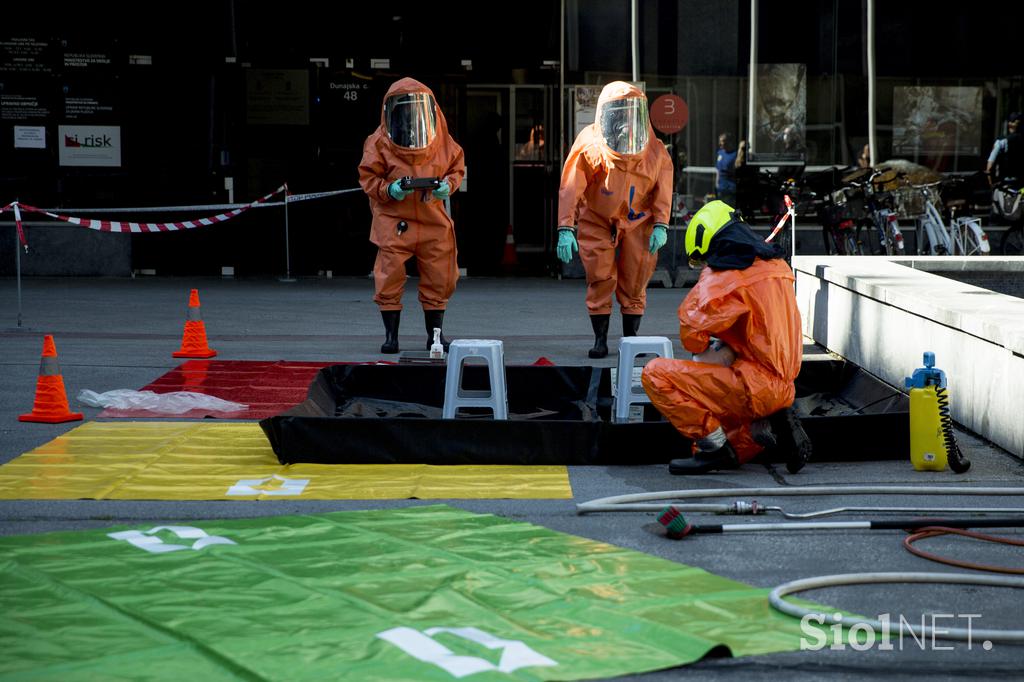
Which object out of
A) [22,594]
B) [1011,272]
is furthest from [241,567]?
[1011,272]

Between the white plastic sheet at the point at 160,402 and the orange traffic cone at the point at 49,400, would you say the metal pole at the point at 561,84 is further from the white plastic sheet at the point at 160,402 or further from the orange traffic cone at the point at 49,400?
the orange traffic cone at the point at 49,400

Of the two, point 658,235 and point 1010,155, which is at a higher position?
point 1010,155

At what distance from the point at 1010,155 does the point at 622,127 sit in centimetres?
844

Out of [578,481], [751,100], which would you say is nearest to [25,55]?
[751,100]

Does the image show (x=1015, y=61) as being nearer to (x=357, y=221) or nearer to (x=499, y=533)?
(x=357, y=221)

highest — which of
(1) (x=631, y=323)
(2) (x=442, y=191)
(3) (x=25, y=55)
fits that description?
(3) (x=25, y=55)

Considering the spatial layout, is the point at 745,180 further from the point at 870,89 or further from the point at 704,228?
the point at 704,228

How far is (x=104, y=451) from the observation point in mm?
6988

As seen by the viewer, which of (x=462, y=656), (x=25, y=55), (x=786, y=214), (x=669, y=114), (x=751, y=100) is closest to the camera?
Answer: (x=462, y=656)

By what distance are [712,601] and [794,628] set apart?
1.14 ft

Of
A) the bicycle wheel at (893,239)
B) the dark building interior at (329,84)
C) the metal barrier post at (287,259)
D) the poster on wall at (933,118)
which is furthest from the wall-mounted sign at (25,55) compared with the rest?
the poster on wall at (933,118)

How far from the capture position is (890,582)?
4711 millimetres

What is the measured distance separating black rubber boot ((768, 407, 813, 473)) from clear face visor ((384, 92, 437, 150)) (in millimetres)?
4722

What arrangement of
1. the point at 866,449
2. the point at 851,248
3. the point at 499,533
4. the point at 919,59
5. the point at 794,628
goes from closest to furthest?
the point at 794,628 → the point at 499,533 → the point at 866,449 → the point at 851,248 → the point at 919,59
